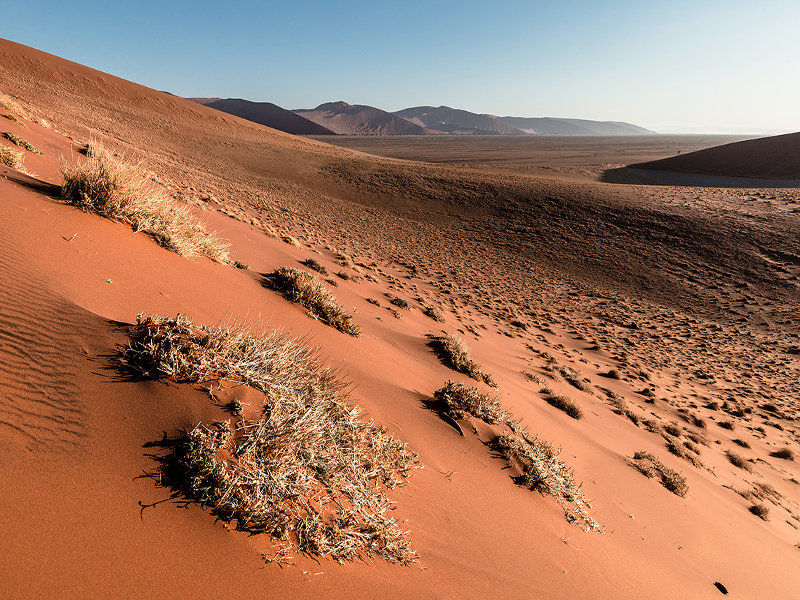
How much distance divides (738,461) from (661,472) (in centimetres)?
355

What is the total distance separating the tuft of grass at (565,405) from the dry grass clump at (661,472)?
3.43 feet

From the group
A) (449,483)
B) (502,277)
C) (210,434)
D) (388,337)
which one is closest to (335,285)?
(388,337)

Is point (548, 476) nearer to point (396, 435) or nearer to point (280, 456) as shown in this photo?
point (396, 435)

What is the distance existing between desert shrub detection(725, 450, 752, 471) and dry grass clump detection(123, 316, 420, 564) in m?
8.50

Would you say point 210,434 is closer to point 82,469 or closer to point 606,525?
point 82,469

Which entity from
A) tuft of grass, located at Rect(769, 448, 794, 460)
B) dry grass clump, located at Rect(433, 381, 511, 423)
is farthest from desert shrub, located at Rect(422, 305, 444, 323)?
tuft of grass, located at Rect(769, 448, 794, 460)

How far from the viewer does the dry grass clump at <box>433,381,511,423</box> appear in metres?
4.43

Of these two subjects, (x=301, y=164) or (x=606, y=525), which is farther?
(x=301, y=164)

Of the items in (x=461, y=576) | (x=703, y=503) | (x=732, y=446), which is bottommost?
(x=732, y=446)

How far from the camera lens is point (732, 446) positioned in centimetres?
841

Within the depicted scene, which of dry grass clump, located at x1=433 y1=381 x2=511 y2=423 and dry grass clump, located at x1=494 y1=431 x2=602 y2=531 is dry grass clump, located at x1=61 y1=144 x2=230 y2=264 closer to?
dry grass clump, located at x1=433 y1=381 x2=511 y2=423

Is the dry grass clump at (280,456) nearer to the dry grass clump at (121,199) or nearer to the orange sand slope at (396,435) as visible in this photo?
the orange sand slope at (396,435)

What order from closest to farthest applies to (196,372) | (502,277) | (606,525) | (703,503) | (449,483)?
1. (196,372)
2. (449,483)
3. (606,525)
4. (703,503)
5. (502,277)

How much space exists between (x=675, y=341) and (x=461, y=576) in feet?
50.7
